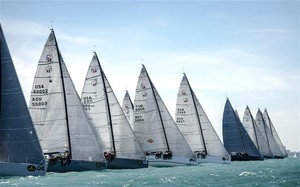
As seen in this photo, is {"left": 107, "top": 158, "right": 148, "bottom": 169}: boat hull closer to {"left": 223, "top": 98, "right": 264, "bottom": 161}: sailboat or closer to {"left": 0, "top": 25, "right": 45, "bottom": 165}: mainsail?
{"left": 0, "top": 25, "right": 45, "bottom": 165}: mainsail

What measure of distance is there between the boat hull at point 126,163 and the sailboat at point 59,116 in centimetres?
337

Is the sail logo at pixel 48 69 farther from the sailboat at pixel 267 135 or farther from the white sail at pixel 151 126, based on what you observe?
the sailboat at pixel 267 135

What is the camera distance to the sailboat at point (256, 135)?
100562 millimetres

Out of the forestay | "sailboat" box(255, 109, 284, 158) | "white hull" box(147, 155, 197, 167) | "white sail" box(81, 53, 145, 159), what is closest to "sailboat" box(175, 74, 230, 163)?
"white hull" box(147, 155, 197, 167)

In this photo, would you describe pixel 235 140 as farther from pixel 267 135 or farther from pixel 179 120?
pixel 267 135

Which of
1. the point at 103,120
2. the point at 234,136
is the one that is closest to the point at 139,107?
the point at 103,120

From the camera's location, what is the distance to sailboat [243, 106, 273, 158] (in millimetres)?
100562

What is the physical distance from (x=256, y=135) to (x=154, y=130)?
46.4 meters

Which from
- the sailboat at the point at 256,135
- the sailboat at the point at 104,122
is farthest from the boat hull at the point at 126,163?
the sailboat at the point at 256,135

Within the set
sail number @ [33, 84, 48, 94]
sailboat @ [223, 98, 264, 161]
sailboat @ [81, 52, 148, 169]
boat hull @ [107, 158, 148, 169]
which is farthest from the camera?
sailboat @ [223, 98, 264, 161]

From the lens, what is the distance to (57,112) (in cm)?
4681

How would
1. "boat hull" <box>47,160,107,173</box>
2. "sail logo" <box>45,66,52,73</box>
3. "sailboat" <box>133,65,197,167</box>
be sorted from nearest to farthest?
"boat hull" <box>47,160,107,173</box>
"sail logo" <box>45,66,52,73</box>
"sailboat" <box>133,65,197,167</box>

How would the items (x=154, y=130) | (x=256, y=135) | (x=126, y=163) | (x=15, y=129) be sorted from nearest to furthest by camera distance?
(x=15, y=129)
(x=126, y=163)
(x=154, y=130)
(x=256, y=135)

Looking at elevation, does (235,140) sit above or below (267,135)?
below
